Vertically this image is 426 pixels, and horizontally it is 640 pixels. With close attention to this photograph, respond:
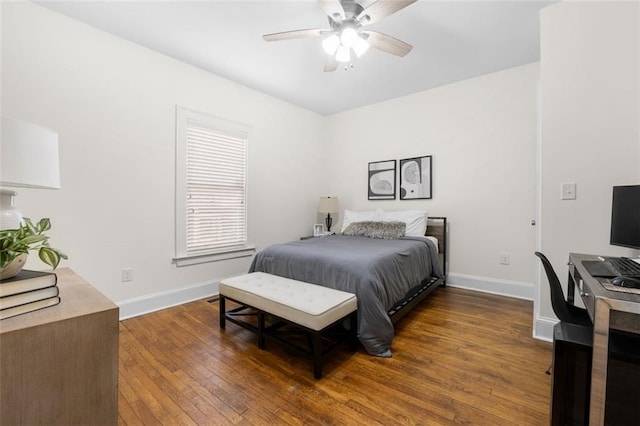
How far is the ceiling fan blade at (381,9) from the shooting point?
5.76 ft

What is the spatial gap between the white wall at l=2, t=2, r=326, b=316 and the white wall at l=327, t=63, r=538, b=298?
7.92 feet

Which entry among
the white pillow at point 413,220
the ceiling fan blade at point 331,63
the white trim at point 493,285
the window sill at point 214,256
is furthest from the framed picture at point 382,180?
the window sill at point 214,256

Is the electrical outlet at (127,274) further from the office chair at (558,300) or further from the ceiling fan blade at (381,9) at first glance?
the office chair at (558,300)

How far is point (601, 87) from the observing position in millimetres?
1919

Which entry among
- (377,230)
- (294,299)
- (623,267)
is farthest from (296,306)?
(377,230)

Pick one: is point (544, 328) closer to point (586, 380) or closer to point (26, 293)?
point (586, 380)

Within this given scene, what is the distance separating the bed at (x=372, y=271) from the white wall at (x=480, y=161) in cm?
58

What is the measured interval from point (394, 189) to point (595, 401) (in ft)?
10.3

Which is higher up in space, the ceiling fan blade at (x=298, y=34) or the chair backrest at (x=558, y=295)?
the ceiling fan blade at (x=298, y=34)

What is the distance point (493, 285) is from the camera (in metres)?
3.27

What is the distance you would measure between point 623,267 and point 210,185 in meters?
3.45

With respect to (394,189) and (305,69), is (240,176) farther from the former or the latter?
(394,189)

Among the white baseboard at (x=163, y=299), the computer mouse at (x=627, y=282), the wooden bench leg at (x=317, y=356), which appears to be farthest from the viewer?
the white baseboard at (x=163, y=299)

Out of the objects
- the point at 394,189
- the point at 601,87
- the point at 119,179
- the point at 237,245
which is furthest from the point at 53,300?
the point at 394,189
